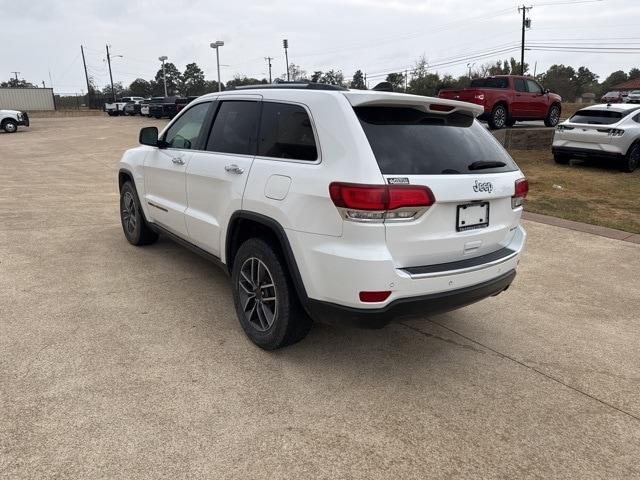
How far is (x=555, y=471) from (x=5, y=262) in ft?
17.3

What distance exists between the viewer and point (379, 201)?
2.64 metres

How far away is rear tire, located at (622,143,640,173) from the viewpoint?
11.4 metres

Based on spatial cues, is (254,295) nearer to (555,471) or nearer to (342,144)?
(342,144)

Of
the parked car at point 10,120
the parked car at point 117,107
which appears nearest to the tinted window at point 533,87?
the parked car at point 10,120

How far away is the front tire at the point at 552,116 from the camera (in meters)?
17.0

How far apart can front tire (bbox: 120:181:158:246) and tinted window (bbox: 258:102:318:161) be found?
2538mm

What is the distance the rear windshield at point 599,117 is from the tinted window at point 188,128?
10475 mm

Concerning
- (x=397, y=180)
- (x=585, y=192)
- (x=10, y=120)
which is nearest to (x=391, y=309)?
(x=397, y=180)

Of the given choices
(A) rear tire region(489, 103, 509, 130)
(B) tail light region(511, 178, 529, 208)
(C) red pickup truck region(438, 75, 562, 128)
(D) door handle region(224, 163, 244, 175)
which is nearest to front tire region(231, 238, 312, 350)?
(D) door handle region(224, 163, 244, 175)

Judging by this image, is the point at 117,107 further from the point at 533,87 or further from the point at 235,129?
the point at 235,129

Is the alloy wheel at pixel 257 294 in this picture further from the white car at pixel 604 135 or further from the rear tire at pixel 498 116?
the rear tire at pixel 498 116

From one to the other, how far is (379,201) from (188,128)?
254 cm

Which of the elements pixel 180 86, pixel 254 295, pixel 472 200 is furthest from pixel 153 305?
pixel 180 86

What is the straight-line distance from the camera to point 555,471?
238cm
